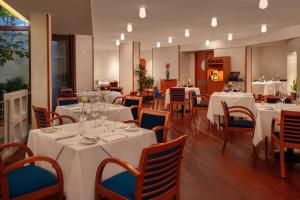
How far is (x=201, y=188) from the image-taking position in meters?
3.33

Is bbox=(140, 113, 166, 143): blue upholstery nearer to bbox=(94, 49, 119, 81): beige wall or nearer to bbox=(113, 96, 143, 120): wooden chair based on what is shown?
bbox=(113, 96, 143, 120): wooden chair

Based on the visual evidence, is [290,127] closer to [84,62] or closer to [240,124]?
[240,124]

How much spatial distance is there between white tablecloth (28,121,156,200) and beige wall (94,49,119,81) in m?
14.0

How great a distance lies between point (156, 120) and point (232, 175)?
1242mm

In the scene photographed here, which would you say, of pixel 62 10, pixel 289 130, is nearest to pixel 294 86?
pixel 289 130

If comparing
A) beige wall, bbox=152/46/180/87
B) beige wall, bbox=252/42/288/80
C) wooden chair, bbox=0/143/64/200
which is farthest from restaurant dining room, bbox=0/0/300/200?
Result: beige wall, bbox=152/46/180/87

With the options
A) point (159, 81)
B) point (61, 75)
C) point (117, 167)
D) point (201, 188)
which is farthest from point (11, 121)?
point (159, 81)

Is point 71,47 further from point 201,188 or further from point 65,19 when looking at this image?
point 201,188

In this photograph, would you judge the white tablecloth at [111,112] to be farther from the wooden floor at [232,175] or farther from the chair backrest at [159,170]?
the chair backrest at [159,170]

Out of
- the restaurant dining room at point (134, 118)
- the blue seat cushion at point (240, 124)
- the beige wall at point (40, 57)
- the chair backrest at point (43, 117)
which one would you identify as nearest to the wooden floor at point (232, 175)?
the restaurant dining room at point (134, 118)

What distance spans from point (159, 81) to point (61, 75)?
288 inches

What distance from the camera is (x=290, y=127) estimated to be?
3.62 m

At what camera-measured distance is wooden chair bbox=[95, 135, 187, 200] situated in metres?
2.01

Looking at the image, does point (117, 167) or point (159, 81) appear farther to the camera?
point (159, 81)
